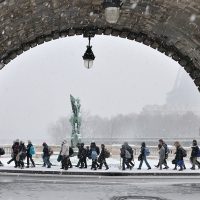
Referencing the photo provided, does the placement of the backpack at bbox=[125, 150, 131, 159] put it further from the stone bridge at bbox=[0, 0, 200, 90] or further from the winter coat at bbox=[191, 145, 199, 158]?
the stone bridge at bbox=[0, 0, 200, 90]

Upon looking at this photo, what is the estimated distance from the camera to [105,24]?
14.2 m

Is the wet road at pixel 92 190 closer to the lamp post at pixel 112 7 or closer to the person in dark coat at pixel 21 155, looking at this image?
the person in dark coat at pixel 21 155

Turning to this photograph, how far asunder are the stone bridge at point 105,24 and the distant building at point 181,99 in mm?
131785

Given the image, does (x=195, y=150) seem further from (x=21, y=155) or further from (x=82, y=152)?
(x=21, y=155)

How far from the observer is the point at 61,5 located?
11.6m

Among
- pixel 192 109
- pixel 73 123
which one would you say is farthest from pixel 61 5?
pixel 192 109

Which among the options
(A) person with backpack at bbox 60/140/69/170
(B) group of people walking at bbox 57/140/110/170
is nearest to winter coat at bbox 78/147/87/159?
(B) group of people walking at bbox 57/140/110/170

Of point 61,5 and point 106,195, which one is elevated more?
point 61,5

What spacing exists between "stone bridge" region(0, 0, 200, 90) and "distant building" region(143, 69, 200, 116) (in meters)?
132

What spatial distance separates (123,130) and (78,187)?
117 meters

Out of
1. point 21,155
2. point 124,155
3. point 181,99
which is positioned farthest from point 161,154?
point 181,99

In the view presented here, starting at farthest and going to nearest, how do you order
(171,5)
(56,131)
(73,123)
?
(56,131)
(73,123)
(171,5)

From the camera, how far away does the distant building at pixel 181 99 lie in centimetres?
14925

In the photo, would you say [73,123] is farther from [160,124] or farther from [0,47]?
[160,124]
